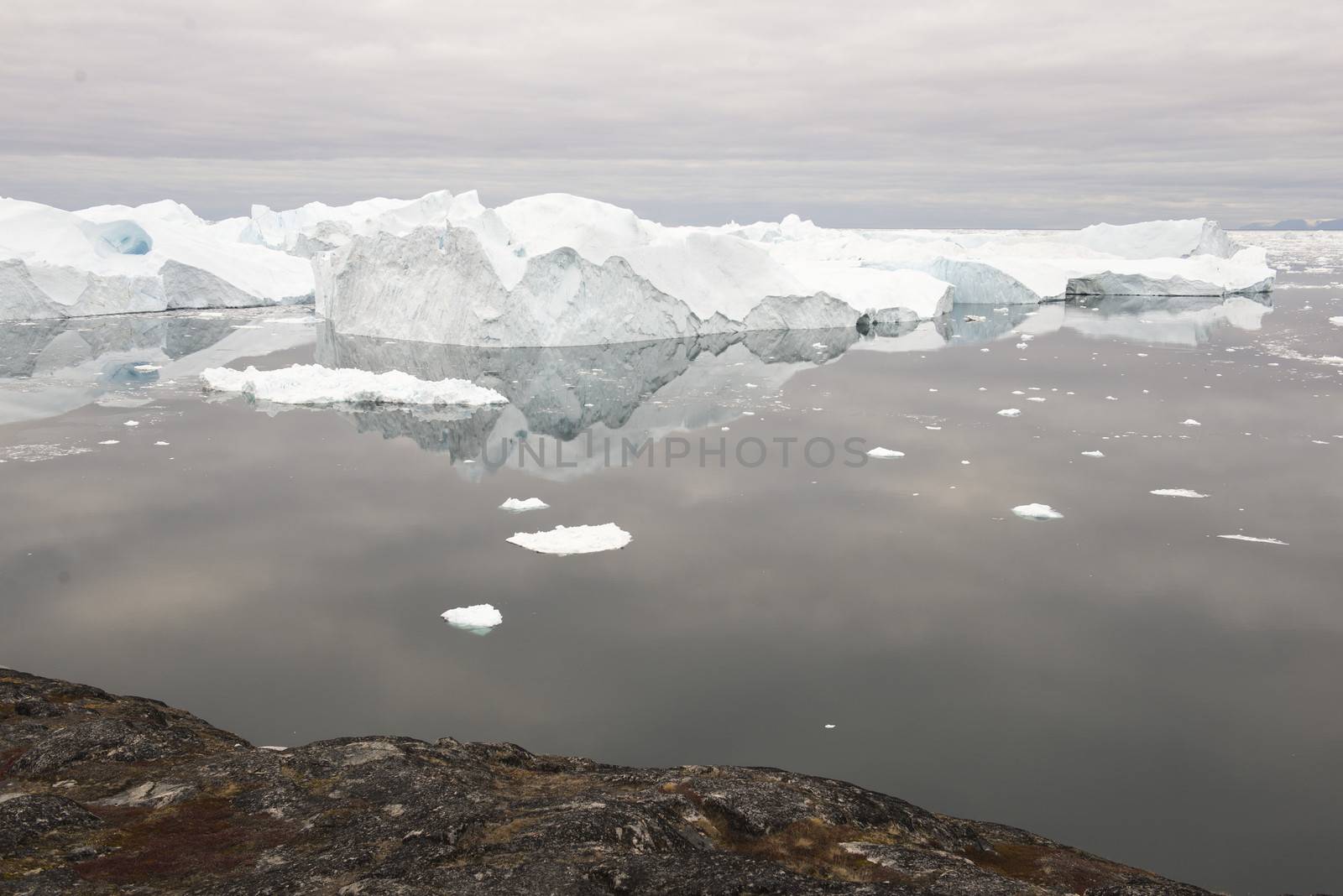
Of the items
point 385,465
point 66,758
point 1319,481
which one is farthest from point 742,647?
point 1319,481

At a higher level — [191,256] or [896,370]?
[191,256]

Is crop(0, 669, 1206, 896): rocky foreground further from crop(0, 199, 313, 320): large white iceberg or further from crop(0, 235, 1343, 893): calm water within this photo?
crop(0, 199, 313, 320): large white iceberg

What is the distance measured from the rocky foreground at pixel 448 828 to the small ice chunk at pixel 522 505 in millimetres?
5930

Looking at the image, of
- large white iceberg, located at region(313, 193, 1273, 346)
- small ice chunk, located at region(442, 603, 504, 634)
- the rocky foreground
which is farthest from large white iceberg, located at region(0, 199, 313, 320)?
the rocky foreground

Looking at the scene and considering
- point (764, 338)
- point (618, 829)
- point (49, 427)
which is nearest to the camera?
point (618, 829)

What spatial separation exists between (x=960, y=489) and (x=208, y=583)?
28.1ft

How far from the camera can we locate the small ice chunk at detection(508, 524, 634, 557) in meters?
10.2

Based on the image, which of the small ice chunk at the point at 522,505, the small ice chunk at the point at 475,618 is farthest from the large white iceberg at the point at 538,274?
the small ice chunk at the point at 475,618

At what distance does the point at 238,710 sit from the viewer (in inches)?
277

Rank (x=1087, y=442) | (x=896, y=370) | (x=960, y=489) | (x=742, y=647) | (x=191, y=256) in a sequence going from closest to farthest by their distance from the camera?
(x=742, y=647) → (x=960, y=489) → (x=1087, y=442) → (x=896, y=370) → (x=191, y=256)

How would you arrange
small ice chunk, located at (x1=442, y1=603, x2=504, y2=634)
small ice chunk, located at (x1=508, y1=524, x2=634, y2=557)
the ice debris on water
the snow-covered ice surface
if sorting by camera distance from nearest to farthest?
small ice chunk, located at (x1=442, y1=603, x2=504, y2=634), small ice chunk, located at (x1=508, y1=524, x2=634, y2=557), the ice debris on water, the snow-covered ice surface

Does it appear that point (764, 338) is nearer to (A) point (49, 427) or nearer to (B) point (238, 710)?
(A) point (49, 427)

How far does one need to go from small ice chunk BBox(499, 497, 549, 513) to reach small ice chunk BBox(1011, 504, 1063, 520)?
545 cm

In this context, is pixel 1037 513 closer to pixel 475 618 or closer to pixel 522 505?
pixel 522 505
